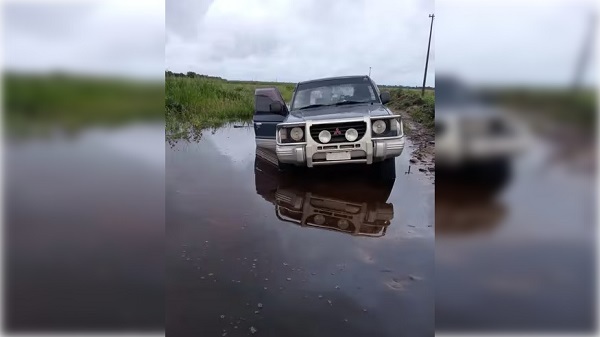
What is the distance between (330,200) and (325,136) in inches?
28.6

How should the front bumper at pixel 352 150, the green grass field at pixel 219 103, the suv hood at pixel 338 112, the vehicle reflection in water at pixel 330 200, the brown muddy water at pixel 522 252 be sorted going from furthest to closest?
the green grass field at pixel 219 103
the suv hood at pixel 338 112
the front bumper at pixel 352 150
the vehicle reflection in water at pixel 330 200
the brown muddy water at pixel 522 252

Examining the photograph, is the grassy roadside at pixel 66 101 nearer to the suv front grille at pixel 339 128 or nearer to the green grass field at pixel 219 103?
the suv front grille at pixel 339 128

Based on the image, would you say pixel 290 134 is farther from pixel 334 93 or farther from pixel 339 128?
pixel 334 93

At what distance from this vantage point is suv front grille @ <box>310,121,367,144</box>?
155 inches

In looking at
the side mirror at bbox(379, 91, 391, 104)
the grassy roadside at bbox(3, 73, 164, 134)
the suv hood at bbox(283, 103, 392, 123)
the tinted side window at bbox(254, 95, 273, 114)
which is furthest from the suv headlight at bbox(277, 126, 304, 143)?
the grassy roadside at bbox(3, 73, 164, 134)

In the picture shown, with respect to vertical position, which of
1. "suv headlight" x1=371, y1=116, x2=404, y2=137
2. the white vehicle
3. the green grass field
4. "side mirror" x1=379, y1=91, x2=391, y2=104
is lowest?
the white vehicle

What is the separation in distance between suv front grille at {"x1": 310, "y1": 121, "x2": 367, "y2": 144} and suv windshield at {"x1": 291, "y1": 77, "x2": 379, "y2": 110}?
3.00 ft

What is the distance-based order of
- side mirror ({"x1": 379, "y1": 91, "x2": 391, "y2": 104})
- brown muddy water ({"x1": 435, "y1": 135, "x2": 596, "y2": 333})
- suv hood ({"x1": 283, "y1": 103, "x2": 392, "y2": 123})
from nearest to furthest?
brown muddy water ({"x1": 435, "y1": 135, "x2": 596, "y2": 333})
suv hood ({"x1": 283, "y1": 103, "x2": 392, "y2": 123})
side mirror ({"x1": 379, "y1": 91, "x2": 391, "y2": 104})

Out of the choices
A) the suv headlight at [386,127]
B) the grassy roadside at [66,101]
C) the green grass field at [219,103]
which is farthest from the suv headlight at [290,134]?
the grassy roadside at [66,101]

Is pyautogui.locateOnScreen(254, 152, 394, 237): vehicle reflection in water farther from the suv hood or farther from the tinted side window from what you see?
the tinted side window

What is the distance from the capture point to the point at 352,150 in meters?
3.95

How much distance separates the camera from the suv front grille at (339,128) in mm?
3934

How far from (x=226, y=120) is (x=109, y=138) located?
29.2 ft

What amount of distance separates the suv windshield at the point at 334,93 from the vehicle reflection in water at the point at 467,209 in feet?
11.7
